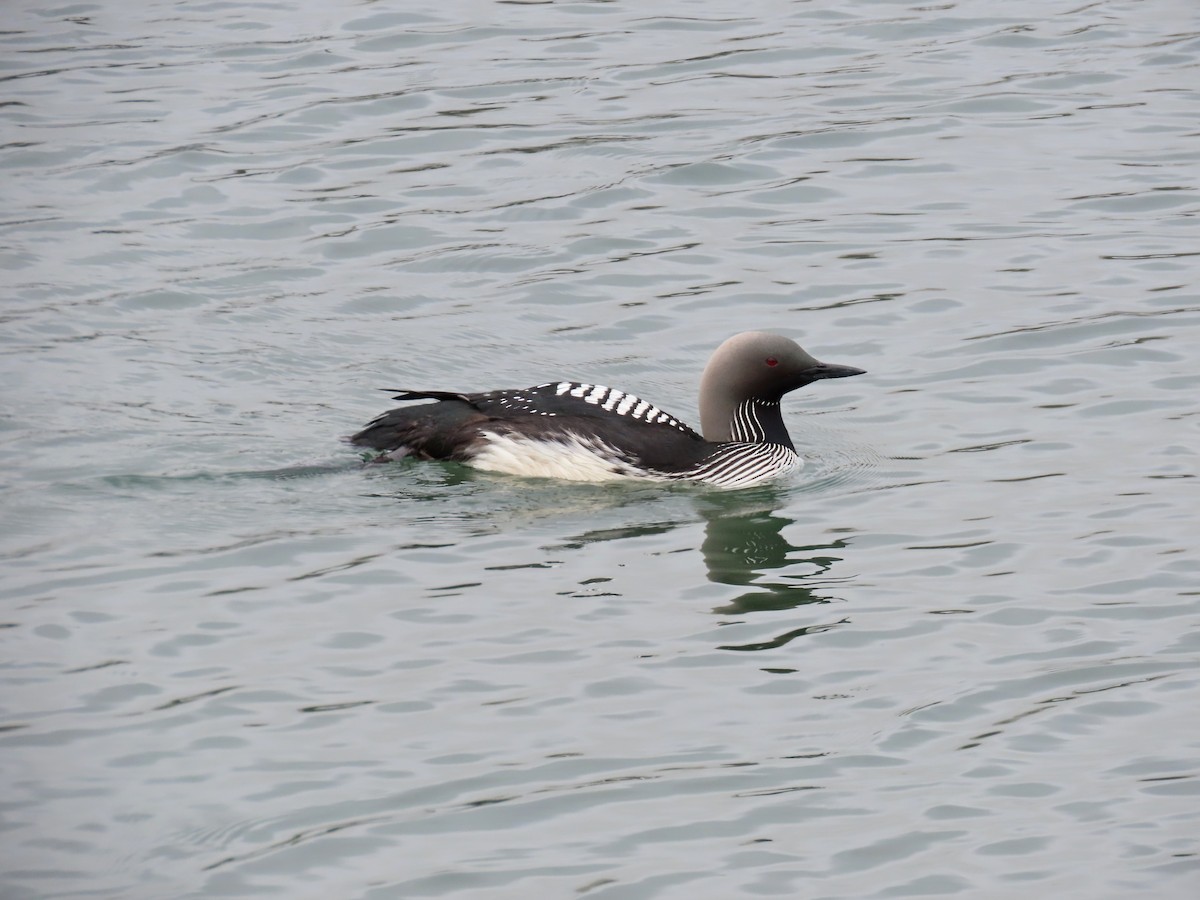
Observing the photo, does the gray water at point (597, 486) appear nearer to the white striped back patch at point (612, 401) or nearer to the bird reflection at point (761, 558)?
the bird reflection at point (761, 558)

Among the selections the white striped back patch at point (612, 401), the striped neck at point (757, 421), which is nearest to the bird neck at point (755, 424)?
the striped neck at point (757, 421)

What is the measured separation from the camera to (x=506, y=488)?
359 inches

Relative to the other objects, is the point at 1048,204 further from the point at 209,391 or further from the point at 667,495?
the point at 209,391

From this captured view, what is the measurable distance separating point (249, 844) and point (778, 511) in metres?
3.90

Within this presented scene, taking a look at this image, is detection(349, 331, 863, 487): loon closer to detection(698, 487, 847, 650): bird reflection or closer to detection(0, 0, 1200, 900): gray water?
detection(0, 0, 1200, 900): gray water

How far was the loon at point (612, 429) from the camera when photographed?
9188 mm

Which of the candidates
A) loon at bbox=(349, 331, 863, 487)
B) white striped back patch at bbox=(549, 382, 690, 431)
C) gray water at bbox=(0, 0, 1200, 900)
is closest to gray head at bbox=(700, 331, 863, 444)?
loon at bbox=(349, 331, 863, 487)

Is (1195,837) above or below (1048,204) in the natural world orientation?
below

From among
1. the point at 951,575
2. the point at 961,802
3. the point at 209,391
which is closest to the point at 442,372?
the point at 209,391

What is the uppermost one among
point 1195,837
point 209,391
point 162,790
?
point 209,391

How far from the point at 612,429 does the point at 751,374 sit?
32.7 inches

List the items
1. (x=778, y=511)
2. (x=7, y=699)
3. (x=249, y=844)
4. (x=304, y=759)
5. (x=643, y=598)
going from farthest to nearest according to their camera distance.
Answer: (x=778, y=511) < (x=643, y=598) < (x=7, y=699) < (x=304, y=759) < (x=249, y=844)

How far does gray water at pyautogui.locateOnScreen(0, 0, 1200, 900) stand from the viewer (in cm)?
596

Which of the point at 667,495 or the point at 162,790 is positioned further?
the point at 667,495
